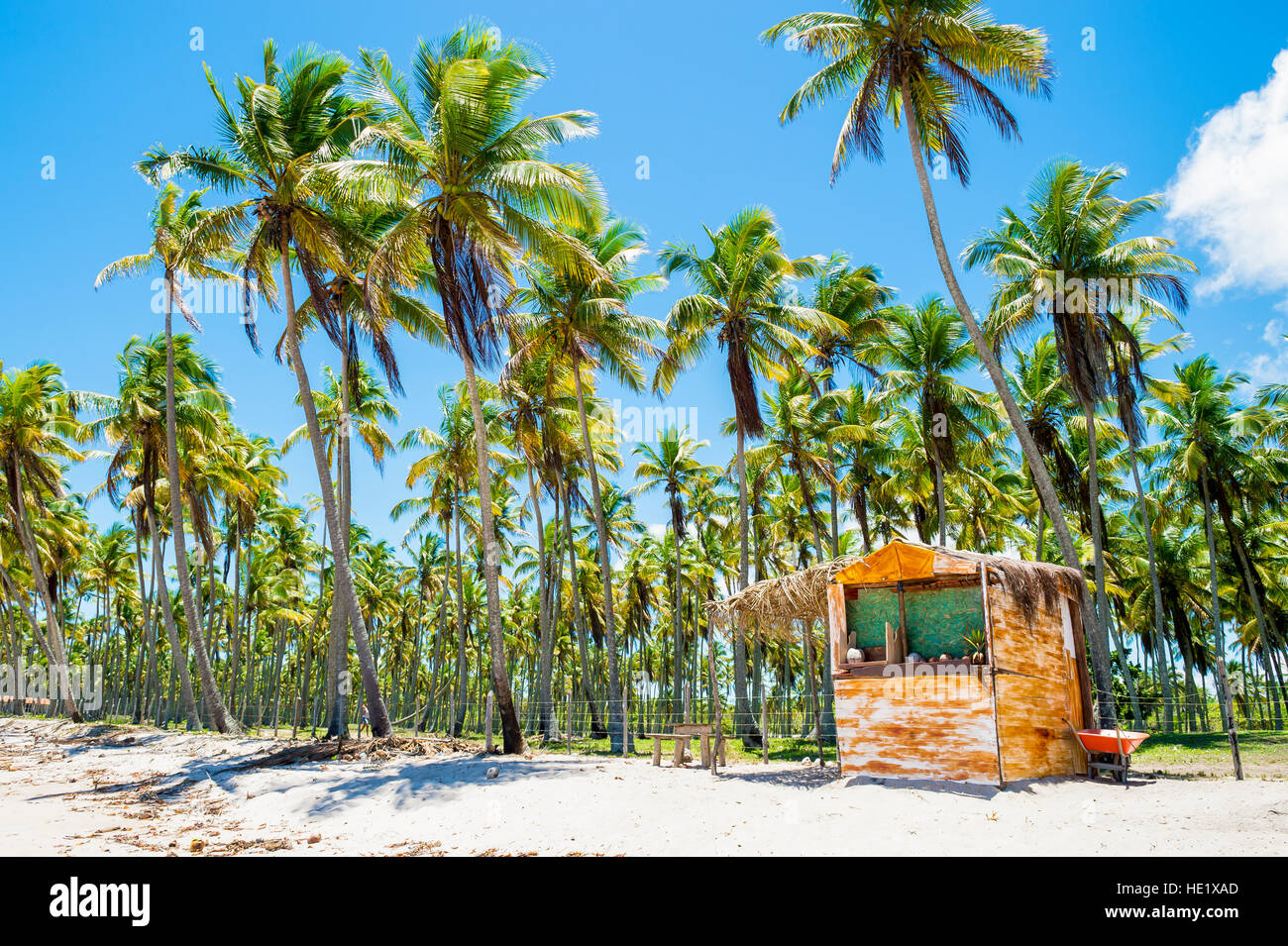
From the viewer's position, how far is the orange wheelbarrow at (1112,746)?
498 inches

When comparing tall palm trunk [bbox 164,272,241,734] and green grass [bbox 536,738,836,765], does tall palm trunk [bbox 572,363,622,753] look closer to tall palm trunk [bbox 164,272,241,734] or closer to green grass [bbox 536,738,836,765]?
green grass [bbox 536,738,836,765]

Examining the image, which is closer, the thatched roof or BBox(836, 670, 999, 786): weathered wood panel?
BBox(836, 670, 999, 786): weathered wood panel

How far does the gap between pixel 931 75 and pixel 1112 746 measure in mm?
13730

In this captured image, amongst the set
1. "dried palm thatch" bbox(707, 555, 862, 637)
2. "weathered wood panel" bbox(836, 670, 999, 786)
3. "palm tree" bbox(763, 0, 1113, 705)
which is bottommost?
"weathered wood panel" bbox(836, 670, 999, 786)

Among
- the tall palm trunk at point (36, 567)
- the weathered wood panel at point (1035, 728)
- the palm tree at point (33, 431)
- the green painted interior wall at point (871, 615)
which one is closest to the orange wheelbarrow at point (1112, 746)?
the weathered wood panel at point (1035, 728)

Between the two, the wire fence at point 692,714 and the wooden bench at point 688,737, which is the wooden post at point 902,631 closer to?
the wire fence at point 692,714

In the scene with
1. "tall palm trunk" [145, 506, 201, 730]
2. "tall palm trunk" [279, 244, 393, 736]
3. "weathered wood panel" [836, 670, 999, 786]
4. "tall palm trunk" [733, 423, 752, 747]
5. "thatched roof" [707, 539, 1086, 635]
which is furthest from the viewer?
"tall palm trunk" [145, 506, 201, 730]

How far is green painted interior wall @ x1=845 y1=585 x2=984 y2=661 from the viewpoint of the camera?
1393 cm

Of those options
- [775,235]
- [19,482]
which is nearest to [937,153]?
[775,235]

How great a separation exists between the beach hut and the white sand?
1.93 ft

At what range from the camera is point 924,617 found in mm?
14305

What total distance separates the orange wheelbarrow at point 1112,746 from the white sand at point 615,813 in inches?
17.0

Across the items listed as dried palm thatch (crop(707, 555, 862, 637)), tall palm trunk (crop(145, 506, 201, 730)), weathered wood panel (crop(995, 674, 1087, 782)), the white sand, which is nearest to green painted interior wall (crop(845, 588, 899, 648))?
dried palm thatch (crop(707, 555, 862, 637))

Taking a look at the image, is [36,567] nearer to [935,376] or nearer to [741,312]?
[741,312]
